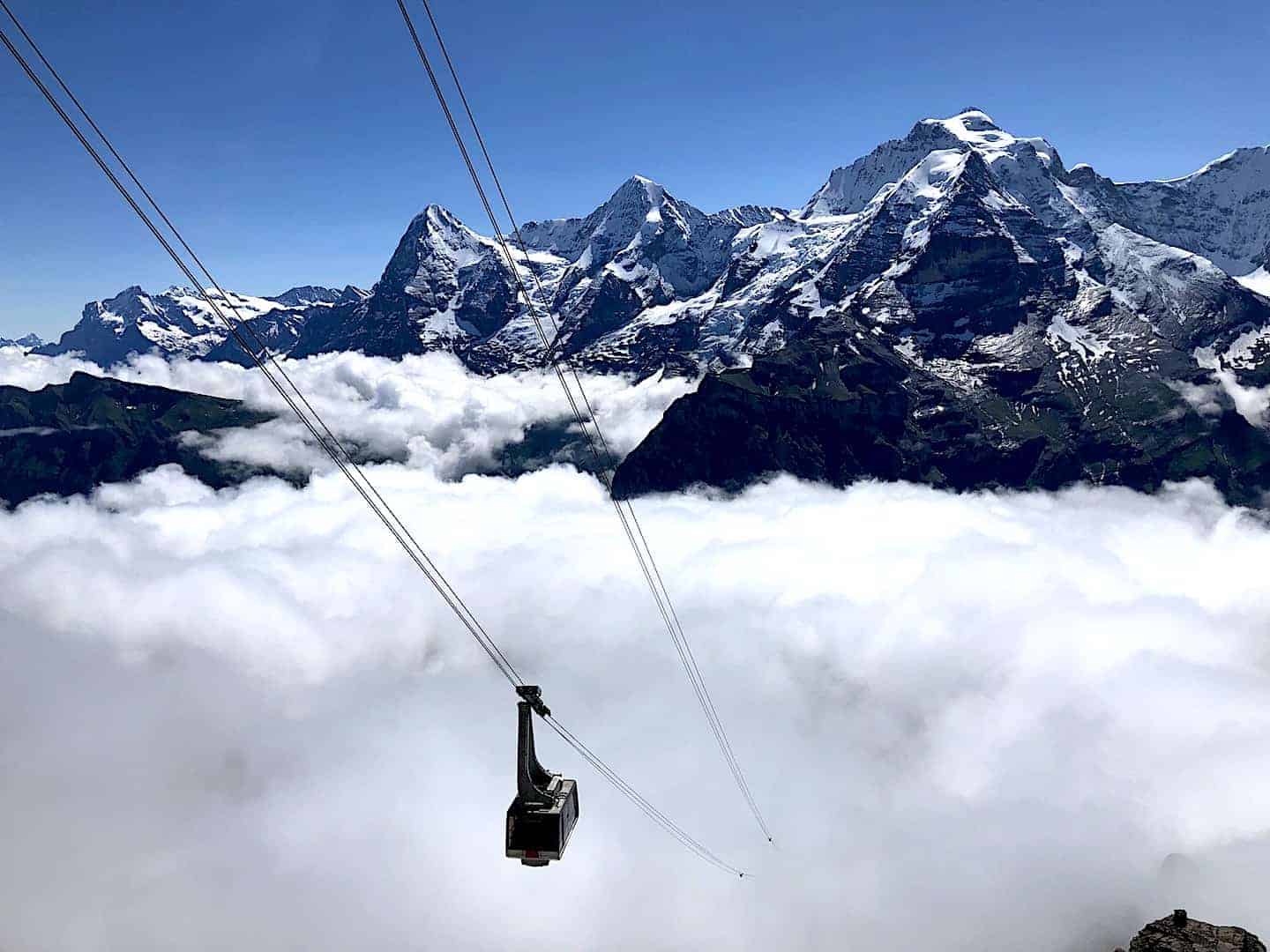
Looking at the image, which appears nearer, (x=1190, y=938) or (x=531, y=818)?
(x=531, y=818)

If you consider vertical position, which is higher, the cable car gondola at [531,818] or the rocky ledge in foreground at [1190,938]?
the cable car gondola at [531,818]

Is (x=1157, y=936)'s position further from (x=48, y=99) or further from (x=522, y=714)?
(x=48, y=99)

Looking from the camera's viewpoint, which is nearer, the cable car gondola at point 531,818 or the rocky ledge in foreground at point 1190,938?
the cable car gondola at point 531,818

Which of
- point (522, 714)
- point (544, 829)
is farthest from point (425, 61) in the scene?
point (544, 829)

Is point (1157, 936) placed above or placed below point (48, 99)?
below

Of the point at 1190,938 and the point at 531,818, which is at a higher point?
the point at 531,818

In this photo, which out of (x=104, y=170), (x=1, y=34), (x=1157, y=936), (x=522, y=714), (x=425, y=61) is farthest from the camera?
(x=1157, y=936)

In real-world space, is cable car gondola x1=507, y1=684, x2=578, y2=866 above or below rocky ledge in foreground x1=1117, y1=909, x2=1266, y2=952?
above

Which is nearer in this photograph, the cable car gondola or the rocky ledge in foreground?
the cable car gondola
